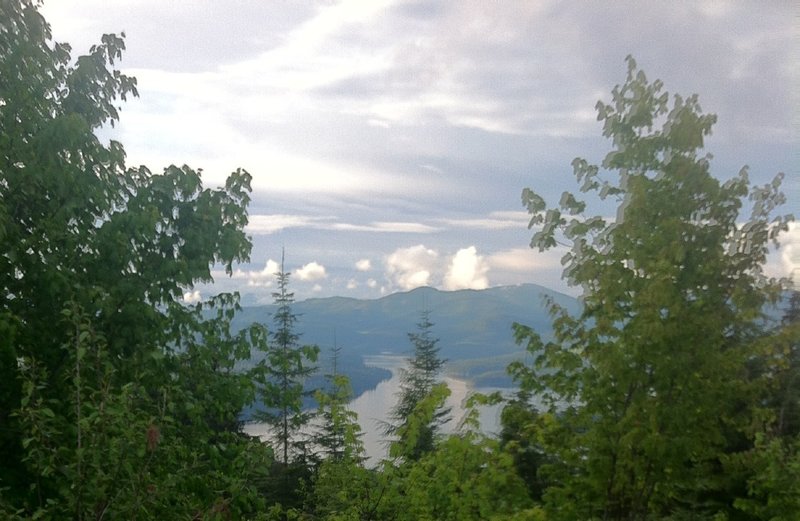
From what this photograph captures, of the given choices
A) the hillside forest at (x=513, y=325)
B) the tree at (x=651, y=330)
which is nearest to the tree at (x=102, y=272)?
the hillside forest at (x=513, y=325)

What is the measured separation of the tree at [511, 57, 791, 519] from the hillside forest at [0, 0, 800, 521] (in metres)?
0.03

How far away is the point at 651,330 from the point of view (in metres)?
7.09

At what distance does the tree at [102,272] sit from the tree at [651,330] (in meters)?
4.03

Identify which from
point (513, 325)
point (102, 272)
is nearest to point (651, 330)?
point (513, 325)

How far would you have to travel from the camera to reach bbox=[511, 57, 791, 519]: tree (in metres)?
7.36

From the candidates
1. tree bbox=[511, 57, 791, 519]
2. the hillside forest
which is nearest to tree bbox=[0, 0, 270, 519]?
the hillside forest

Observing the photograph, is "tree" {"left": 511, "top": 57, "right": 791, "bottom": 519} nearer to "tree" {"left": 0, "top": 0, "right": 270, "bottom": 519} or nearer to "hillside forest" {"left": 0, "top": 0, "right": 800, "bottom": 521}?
"hillside forest" {"left": 0, "top": 0, "right": 800, "bottom": 521}

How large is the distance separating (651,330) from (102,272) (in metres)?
6.27

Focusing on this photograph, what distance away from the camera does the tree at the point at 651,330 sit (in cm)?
736

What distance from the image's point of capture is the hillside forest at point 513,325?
6.92m

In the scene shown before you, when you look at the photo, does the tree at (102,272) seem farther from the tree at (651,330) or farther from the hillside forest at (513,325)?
the tree at (651,330)

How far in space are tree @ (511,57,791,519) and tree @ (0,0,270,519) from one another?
403cm

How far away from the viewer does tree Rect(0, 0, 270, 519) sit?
21.0 feet

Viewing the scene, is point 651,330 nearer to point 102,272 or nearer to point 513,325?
point 513,325
